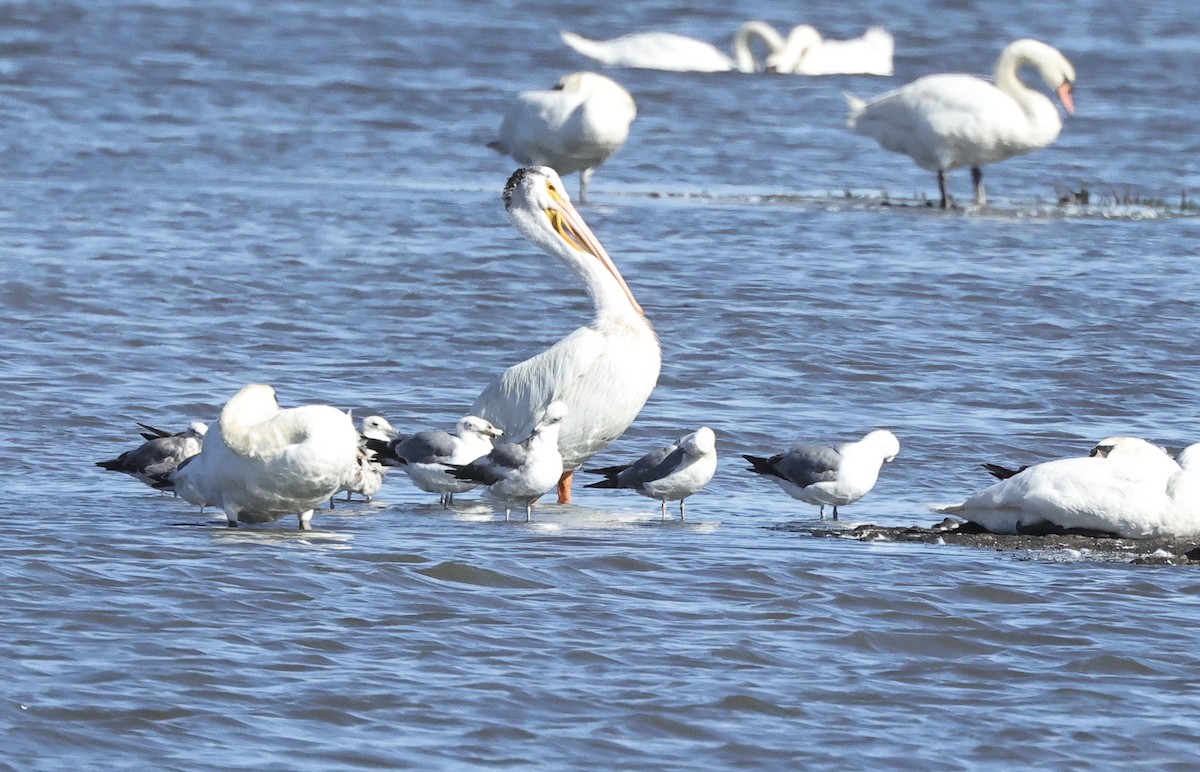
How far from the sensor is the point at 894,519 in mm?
8500

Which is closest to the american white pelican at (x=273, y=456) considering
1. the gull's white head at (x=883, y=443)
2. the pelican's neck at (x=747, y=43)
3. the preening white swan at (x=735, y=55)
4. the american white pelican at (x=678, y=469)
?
the american white pelican at (x=678, y=469)

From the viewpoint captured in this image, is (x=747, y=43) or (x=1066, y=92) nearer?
(x=1066, y=92)

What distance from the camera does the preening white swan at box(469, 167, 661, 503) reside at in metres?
8.76

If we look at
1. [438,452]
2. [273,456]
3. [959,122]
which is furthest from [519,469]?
[959,122]

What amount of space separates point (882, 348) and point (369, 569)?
528cm

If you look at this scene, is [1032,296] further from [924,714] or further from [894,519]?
[924,714]

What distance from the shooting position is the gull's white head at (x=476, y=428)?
8.70 m

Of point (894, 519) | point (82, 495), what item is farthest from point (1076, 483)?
point (82, 495)

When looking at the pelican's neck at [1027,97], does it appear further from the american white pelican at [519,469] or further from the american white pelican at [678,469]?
the american white pelican at [519,469]

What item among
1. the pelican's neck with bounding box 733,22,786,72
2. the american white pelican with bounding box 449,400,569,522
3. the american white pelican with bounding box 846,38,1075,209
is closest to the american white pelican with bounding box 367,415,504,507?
the american white pelican with bounding box 449,400,569,522

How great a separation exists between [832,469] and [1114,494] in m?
1.10

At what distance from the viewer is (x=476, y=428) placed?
870cm

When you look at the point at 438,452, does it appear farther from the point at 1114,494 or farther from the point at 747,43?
the point at 747,43

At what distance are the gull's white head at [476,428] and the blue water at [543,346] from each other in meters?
0.37
